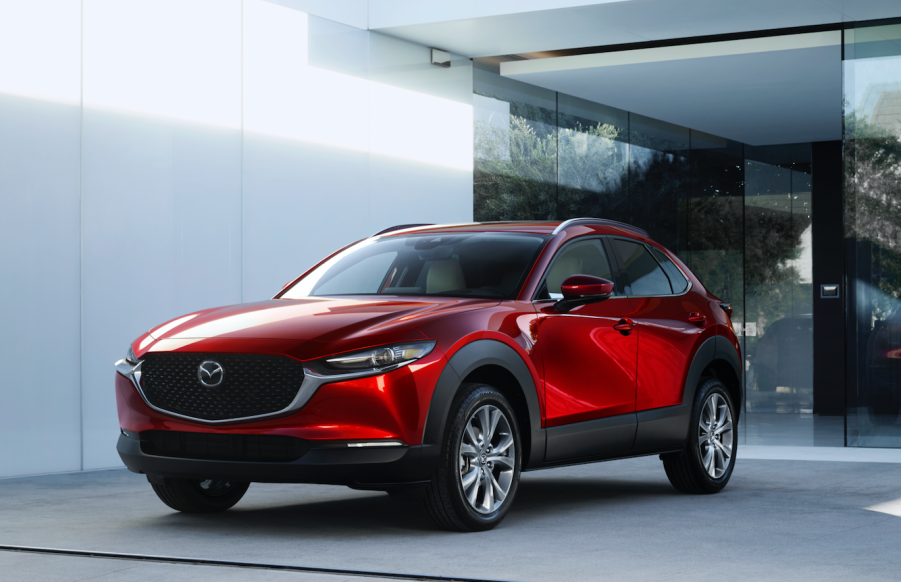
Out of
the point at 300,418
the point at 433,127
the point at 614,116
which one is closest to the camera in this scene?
the point at 300,418

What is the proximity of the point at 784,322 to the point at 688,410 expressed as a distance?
12.8 metres

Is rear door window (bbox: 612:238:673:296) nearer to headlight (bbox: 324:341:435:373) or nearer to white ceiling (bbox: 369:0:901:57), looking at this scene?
headlight (bbox: 324:341:435:373)

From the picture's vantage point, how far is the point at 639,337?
25.1 feet

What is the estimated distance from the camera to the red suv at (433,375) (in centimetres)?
584

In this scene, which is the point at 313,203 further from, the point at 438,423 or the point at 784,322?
the point at 784,322

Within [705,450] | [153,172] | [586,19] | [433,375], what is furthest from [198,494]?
[586,19]

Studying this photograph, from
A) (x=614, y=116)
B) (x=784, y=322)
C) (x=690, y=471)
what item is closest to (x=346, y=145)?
(x=614, y=116)

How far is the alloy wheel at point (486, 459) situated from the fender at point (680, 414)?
1.37 meters

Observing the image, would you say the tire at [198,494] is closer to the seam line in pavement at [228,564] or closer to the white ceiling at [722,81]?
the seam line in pavement at [228,564]

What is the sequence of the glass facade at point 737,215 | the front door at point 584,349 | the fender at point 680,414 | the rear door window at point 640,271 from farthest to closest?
1. the glass facade at point 737,215
2. the rear door window at point 640,271
3. the fender at point 680,414
4. the front door at point 584,349

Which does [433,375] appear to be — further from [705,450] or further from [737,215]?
[737,215]

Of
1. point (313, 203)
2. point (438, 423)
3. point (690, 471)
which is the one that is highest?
point (313, 203)

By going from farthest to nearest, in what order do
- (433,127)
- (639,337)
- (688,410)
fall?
(433,127), (688,410), (639,337)

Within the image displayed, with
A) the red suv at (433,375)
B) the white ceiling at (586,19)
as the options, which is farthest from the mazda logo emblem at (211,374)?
the white ceiling at (586,19)
